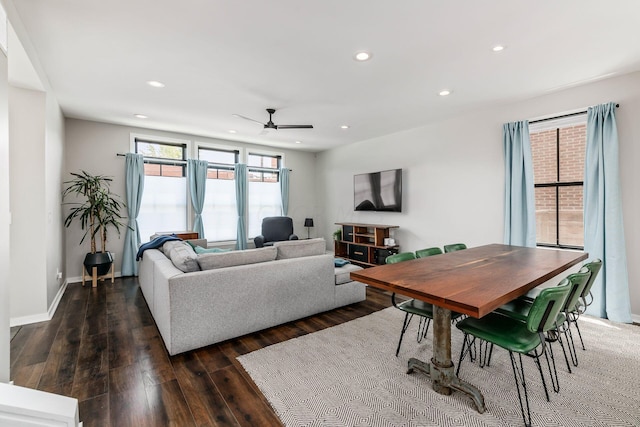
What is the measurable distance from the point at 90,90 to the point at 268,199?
13.0 ft

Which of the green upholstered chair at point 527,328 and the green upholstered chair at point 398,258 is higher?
the green upholstered chair at point 398,258

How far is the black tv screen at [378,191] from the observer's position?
554 cm

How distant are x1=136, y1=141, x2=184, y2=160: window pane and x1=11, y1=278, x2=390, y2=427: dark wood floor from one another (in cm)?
310

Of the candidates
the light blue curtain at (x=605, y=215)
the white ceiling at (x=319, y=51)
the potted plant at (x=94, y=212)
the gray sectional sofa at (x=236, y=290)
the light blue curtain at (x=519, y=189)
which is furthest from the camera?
the potted plant at (x=94, y=212)

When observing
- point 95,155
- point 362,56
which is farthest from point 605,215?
point 95,155

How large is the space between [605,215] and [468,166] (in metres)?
1.76

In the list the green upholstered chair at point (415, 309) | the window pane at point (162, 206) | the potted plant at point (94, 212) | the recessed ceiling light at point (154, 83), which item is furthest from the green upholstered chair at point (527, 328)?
the window pane at point (162, 206)

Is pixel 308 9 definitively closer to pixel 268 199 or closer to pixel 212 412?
pixel 212 412

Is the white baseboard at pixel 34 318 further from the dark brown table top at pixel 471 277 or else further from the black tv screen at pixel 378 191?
the black tv screen at pixel 378 191

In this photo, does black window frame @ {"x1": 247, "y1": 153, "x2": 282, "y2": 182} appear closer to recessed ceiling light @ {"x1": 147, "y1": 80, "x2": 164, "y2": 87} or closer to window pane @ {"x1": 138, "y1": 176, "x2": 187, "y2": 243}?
window pane @ {"x1": 138, "y1": 176, "x2": 187, "y2": 243}

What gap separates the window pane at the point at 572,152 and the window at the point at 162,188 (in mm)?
6276

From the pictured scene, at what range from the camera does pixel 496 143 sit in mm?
4227

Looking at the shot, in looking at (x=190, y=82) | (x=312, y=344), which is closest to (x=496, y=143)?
(x=312, y=344)

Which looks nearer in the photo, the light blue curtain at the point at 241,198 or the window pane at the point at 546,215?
the window pane at the point at 546,215
